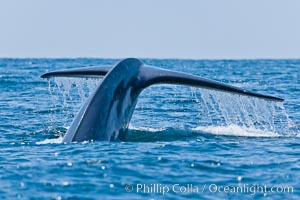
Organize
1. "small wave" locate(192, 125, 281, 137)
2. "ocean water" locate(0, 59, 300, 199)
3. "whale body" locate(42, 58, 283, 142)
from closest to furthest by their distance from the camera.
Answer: "ocean water" locate(0, 59, 300, 199)
"whale body" locate(42, 58, 283, 142)
"small wave" locate(192, 125, 281, 137)

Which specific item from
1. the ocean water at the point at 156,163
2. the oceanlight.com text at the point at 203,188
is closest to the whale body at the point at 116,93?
the ocean water at the point at 156,163

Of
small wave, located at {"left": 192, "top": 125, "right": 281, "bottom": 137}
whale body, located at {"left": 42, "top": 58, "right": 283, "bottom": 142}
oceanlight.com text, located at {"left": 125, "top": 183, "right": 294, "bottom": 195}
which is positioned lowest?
oceanlight.com text, located at {"left": 125, "top": 183, "right": 294, "bottom": 195}

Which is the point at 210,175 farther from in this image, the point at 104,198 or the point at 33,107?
the point at 33,107

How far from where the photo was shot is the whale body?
41.4ft

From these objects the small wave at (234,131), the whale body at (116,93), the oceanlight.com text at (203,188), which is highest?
the whale body at (116,93)

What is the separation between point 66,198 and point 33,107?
49.0 feet

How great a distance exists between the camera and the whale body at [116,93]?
1262cm

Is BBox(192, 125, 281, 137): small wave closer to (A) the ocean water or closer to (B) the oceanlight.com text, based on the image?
(A) the ocean water

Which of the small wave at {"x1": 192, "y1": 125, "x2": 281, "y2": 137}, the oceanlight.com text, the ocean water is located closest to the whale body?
the ocean water

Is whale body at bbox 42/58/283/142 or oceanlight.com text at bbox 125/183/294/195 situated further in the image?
whale body at bbox 42/58/283/142

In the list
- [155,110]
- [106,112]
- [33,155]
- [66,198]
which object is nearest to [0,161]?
[33,155]

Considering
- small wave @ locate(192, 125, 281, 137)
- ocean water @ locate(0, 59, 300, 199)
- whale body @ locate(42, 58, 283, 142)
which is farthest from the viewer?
small wave @ locate(192, 125, 281, 137)

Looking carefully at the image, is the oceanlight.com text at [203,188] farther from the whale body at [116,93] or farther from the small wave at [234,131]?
the small wave at [234,131]

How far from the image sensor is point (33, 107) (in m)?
24.2
